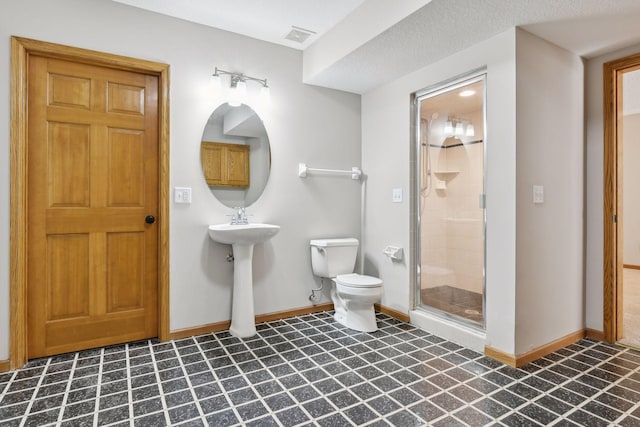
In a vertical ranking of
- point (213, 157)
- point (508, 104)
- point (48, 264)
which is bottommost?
point (48, 264)

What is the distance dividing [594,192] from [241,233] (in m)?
2.63

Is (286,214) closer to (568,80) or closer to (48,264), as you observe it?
(48,264)

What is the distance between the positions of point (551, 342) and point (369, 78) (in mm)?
2444

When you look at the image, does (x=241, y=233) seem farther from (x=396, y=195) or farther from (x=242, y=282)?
(x=396, y=195)

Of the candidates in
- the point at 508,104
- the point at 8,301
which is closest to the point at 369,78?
the point at 508,104

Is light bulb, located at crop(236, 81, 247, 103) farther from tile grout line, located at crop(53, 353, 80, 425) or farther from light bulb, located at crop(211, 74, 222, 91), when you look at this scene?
tile grout line, located at crop(53, 353, 80, 425)

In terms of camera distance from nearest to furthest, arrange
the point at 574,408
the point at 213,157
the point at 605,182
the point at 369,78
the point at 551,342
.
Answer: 1. the point at 574,408
2. the point at 551,342
3. the point at 605,182
4. the point at 213,157
5. the point at 369,78

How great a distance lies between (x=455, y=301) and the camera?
280cm

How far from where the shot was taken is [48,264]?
234cm

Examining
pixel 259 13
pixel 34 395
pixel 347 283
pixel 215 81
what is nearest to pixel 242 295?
pixel 347 283

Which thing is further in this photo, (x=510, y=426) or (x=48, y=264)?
(x=48, y=264)

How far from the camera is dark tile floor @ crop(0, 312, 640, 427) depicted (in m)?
1.67

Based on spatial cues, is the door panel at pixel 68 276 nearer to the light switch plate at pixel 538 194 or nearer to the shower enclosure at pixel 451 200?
the shower enclosure at pixel 451 200

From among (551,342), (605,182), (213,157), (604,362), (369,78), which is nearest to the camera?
(604,362)
